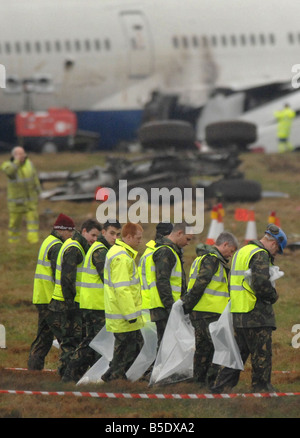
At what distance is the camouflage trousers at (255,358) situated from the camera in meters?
12.1

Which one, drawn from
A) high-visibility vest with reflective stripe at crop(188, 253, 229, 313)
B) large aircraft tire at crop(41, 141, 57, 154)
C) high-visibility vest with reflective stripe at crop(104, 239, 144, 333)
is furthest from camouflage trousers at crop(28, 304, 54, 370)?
large aircraft tire at crop(41, 141, 57, 154)

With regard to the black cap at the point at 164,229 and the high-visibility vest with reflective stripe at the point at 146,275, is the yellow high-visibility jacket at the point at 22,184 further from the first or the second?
the high-visibility vest with reflective stripe at the point at 146,275

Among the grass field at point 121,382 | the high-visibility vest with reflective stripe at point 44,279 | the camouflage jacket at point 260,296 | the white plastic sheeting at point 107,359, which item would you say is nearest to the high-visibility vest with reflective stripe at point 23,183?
the grass field at point 121,382

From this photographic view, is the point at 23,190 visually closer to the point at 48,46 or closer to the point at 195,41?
the point at 48,46

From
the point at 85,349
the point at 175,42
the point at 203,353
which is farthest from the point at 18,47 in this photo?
the point at 203,353

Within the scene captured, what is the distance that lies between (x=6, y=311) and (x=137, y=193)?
9853mm

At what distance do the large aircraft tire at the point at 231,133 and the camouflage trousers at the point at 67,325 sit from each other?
17737 millimetres

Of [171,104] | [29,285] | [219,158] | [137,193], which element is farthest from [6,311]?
[171,104]

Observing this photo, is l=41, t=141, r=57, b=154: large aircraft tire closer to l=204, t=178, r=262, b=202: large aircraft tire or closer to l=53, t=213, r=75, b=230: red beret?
l=204, t=178, r=262, b=202: large aircraft tire

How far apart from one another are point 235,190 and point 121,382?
49.6ft

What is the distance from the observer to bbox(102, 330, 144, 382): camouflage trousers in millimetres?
12594

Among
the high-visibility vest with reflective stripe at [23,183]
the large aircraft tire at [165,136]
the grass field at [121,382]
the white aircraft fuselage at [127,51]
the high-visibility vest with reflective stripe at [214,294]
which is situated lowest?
the grass field at [121,382]
